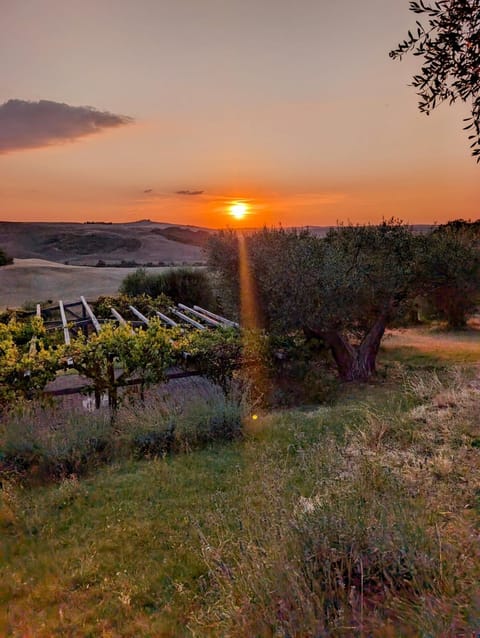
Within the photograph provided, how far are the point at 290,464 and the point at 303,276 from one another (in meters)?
5.84

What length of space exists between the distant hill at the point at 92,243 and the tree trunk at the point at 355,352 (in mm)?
62479

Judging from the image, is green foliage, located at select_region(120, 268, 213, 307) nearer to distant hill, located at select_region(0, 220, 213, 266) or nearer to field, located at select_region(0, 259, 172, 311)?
field, located at select_region(0, 259, 172, 311)

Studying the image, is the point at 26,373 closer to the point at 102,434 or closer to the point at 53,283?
the point at 102,434

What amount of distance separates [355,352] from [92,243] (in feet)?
268

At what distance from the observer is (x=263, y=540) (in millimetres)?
3398

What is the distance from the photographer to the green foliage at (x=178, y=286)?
77.4 ft

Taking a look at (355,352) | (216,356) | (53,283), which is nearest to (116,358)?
(216,356)

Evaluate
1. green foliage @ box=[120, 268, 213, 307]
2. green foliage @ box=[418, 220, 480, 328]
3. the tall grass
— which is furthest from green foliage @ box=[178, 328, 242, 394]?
green foliage @ box=[120, 268, 213, 307]

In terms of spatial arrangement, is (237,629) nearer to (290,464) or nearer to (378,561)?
(378,561)

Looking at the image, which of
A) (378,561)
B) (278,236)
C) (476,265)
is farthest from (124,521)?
(476,265)

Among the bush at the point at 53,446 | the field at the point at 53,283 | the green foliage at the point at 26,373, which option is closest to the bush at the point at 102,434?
the bush at the point at 53,446

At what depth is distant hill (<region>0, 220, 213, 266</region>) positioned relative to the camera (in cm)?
7950

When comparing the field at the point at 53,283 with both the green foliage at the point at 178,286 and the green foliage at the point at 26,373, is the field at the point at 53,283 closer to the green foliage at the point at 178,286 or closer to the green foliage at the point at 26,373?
the green foliage at the point at 178,286

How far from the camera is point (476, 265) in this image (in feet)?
40.0
